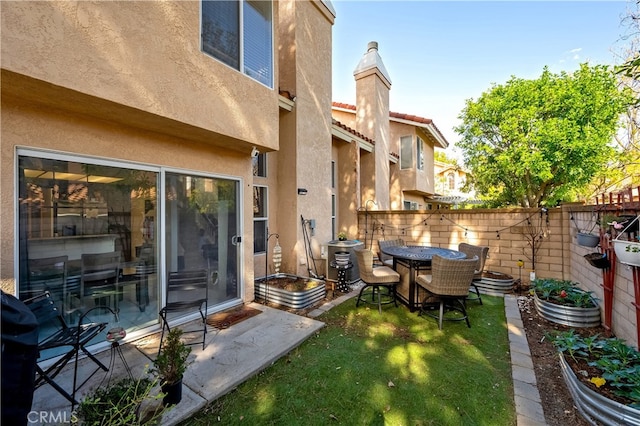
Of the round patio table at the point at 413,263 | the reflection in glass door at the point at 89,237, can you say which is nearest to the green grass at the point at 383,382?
the round patio table at the point at 413,263

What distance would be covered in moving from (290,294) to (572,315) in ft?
15.6

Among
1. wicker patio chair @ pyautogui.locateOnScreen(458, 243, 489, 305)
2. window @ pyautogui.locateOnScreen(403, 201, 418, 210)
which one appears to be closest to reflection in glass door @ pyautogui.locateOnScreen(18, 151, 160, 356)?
wicker patio chair @ pyautogui.locateOnScreen(458, 243, 489, 305)

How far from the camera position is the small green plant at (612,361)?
7.43 ft

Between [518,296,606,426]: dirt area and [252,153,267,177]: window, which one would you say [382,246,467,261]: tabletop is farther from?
[252,153,267,177]: window

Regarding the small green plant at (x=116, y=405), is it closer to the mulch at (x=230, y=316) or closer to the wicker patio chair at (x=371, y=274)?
the mulch at (x=230, y=316)

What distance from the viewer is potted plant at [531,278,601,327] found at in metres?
4.21

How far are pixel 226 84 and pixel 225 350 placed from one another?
3.92 meters

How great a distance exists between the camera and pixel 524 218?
666cm

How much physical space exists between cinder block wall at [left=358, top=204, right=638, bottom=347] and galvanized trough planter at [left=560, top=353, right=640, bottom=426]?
8.46 ft

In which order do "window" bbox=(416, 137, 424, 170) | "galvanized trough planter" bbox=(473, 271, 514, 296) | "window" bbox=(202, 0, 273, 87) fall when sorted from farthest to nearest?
1. "window" bbox=(416, 137, 424, 170)
2. "galvanized trough planter" bbox=(473, 271, 514, 296)
3. "window" bbox=(202, 0, 273, 87)

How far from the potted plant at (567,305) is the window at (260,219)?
18.6ft

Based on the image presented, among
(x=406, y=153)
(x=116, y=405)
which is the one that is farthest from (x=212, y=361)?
(x=406, y=153)

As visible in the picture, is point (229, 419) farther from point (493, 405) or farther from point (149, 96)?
point (149, 96)
